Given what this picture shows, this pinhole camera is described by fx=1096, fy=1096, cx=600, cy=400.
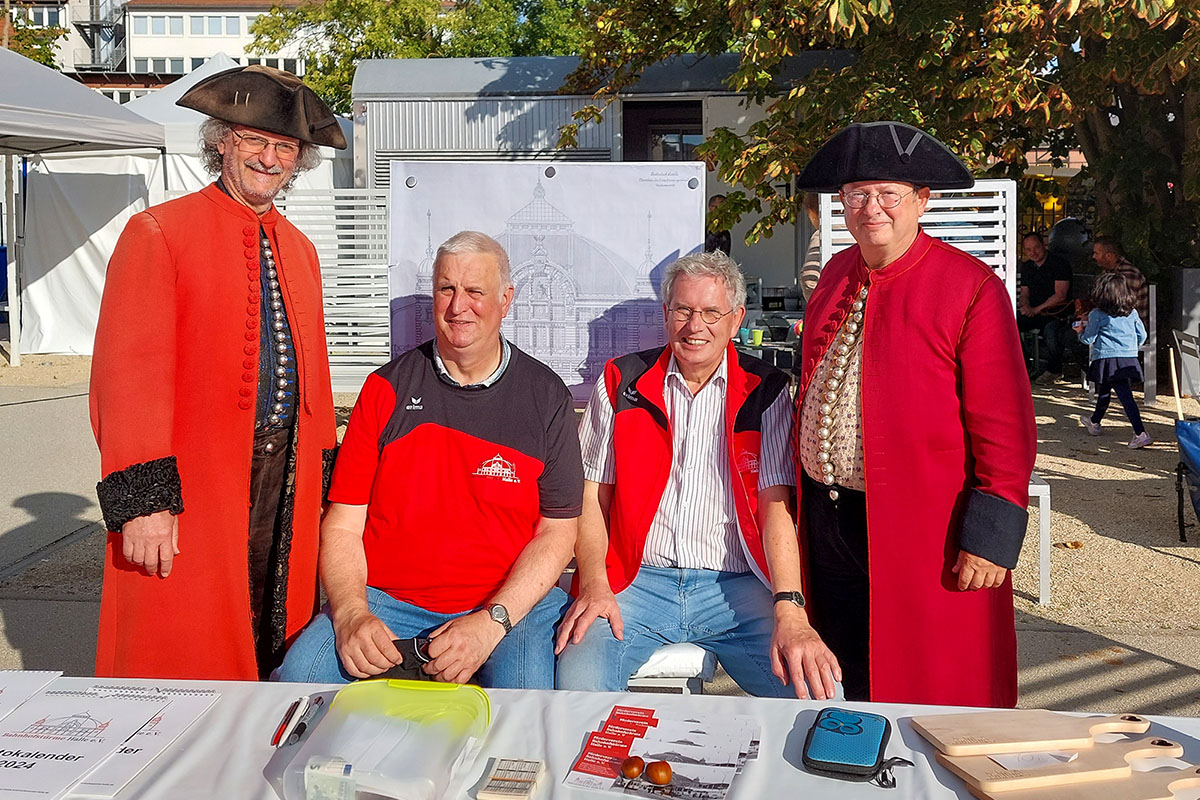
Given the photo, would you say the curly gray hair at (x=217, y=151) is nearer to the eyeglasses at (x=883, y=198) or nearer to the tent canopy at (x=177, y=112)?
the eyeglasses at (x=883, y=198)

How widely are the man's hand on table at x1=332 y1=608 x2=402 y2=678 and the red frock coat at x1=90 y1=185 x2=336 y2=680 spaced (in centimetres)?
29

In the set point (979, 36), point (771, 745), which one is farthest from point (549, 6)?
point (771, 745)

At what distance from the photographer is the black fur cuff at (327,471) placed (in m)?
2.86

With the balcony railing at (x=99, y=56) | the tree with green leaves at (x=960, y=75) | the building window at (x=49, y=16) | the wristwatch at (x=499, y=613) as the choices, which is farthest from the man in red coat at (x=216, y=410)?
the building window at (x=49, y=16)

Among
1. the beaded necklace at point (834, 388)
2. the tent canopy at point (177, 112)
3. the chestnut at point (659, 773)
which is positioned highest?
the tent canopy at point (177, 112)

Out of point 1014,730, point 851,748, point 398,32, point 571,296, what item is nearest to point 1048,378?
point 571,296

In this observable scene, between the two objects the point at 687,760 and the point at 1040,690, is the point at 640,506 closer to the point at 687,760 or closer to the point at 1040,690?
the point at 687,760

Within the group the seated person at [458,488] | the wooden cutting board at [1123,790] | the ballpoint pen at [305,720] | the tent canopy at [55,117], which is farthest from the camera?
the tent canopy at [55,117]

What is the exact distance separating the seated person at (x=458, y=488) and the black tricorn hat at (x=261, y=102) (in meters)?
0.46

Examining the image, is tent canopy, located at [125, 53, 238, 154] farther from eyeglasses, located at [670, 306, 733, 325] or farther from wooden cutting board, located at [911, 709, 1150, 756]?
wooden cutting board, located at [911, 709, 1150, 756]

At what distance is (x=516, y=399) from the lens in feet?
9.32

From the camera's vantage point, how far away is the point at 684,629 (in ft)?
9.39

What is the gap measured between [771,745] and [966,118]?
6.86 metres

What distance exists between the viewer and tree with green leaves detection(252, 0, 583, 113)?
21.6 m
